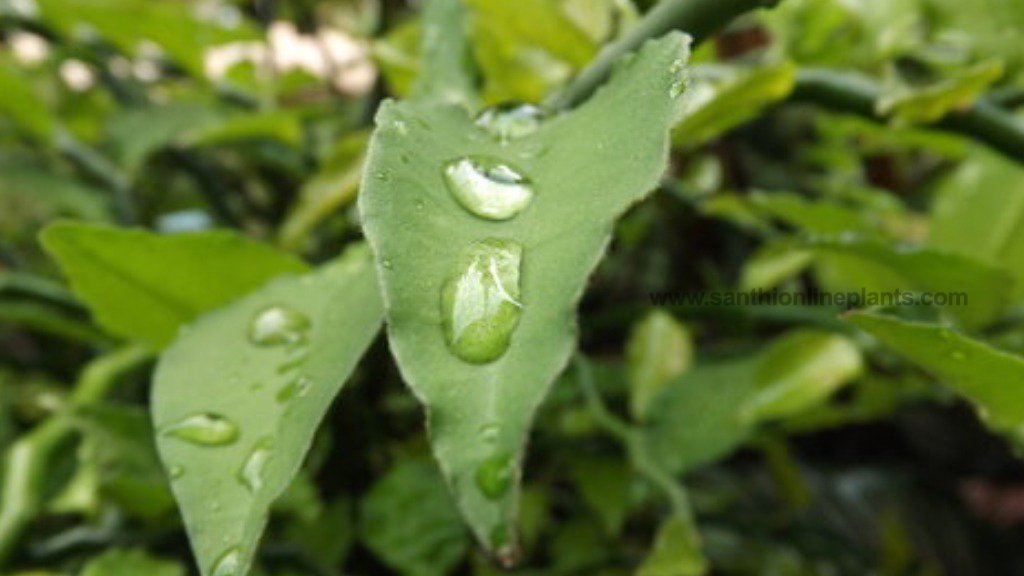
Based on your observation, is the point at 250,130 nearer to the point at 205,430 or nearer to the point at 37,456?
the point at 37,456

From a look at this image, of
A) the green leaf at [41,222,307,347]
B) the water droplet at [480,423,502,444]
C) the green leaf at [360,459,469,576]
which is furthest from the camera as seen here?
the green leaf at [360,459,469,576]

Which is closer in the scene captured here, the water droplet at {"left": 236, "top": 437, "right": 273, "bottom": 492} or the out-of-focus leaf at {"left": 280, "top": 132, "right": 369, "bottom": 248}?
the water droplet at {"left": 236, "top": 437, "right": 273, "bottom": 492}

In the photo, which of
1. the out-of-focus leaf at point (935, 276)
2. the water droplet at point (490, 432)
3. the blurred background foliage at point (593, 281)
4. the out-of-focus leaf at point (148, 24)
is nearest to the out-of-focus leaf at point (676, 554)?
the blurred background foliage at point (593, 281)

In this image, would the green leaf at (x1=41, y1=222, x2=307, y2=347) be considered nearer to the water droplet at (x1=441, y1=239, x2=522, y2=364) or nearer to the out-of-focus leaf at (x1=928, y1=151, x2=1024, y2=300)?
the water droplet at (x1=441, y1=239, x2=522, y2=364)

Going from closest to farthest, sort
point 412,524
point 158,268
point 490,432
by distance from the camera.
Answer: point 490,432 < point 158,268 < point 412,524

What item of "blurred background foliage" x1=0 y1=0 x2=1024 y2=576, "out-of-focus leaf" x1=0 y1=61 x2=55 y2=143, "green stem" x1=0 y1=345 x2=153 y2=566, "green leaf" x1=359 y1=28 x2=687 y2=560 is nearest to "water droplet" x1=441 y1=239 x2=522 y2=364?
"green leaf" x1=359 y1=28 x2=687 y2=560

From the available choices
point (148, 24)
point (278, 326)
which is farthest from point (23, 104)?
point (278, 326)

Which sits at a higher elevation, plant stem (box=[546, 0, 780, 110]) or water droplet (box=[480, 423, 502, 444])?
plant stem (box=[546, 0, 780, 110])

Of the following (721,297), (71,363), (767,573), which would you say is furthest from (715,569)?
(71,363)

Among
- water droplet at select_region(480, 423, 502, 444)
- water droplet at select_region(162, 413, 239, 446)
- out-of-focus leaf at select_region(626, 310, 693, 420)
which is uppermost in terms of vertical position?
water droplet at select_region(162, 413, 239, 446)
